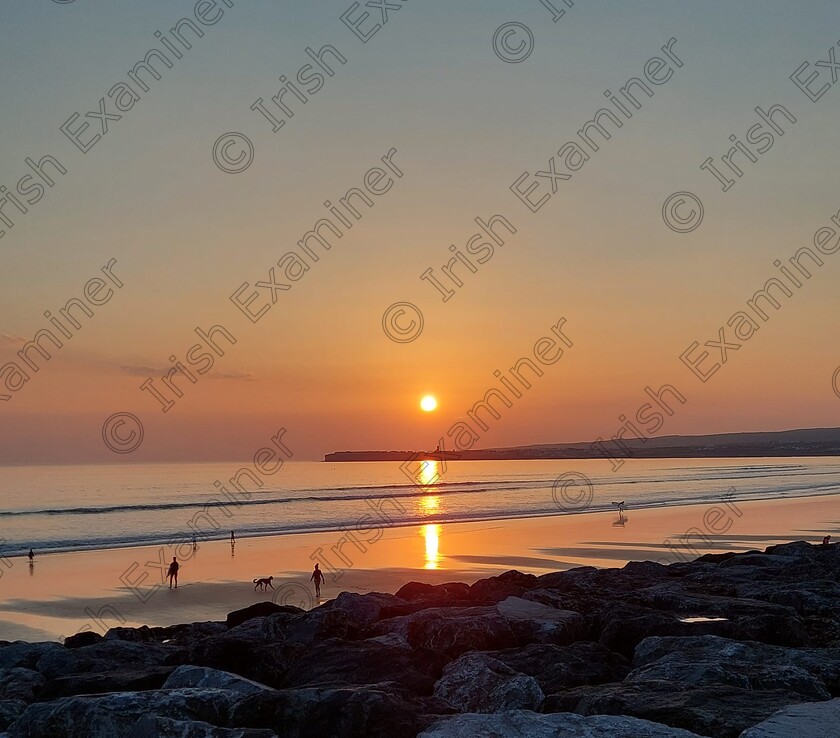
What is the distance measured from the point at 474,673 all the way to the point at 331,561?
79.2 feet

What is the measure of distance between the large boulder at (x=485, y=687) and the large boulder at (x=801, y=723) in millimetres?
1944

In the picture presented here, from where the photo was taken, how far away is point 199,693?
6934mm

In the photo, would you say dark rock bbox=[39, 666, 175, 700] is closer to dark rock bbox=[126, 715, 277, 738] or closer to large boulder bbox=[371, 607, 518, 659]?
dark rock bbox=[126, 715, 277, 738]

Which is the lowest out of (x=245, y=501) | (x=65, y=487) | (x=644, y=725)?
(x=644, y=725)

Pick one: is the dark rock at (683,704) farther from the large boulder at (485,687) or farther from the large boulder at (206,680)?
the large boulder at (206,680)

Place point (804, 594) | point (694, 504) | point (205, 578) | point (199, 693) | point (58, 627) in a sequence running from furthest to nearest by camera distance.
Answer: point (694, 504) < point (205, 578) < point (58, 627) < point (804, 594) < point (199, 693)

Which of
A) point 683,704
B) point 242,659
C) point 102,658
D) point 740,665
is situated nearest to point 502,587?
point 242,659

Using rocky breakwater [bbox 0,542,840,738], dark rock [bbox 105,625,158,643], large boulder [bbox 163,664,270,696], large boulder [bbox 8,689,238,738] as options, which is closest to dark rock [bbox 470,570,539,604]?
rocky breakwater [bbox 0,542,840,738]

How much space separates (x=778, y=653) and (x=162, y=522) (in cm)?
5210

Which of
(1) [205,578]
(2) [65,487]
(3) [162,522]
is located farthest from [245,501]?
(1) [205,578]

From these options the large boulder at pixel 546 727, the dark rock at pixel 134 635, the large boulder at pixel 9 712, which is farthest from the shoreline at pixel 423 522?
the large boulder at pixel 546 727

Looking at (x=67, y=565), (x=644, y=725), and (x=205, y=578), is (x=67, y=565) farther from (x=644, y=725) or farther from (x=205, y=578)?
(x=644, y=725)

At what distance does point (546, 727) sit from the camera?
5918 mm

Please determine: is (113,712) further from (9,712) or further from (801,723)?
(801,723)
